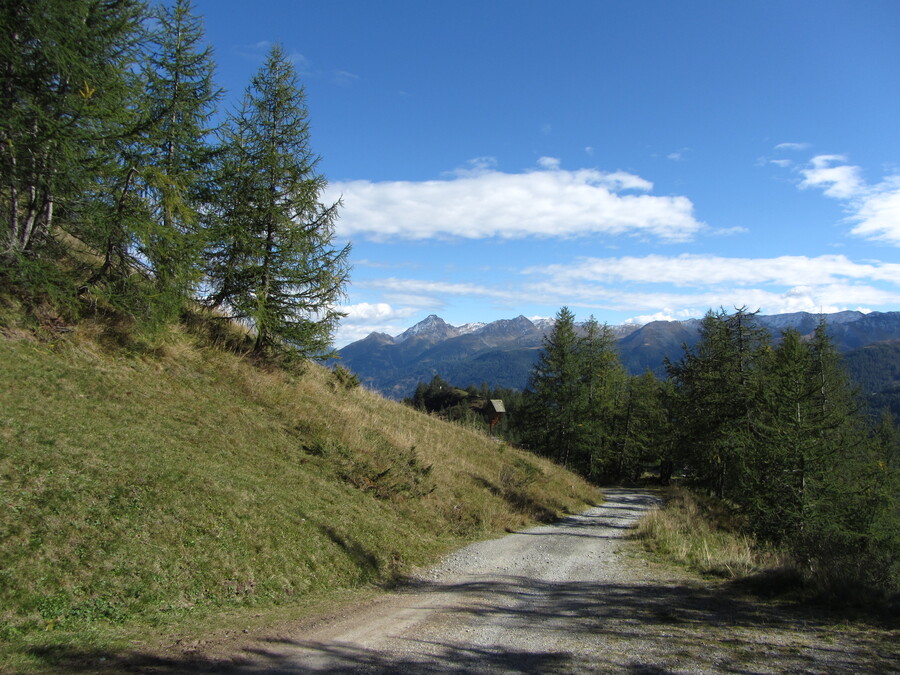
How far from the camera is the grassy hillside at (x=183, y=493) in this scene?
626 centimetres

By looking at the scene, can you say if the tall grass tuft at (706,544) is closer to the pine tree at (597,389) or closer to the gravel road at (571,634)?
the gravel road at (571,634)

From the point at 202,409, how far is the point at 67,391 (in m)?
3.19

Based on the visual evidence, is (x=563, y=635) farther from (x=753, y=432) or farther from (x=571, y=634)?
(x=753, y=432)

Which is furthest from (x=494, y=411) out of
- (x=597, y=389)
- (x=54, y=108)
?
(x=54, y=108)

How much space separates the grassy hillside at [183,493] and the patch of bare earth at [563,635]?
1.45m

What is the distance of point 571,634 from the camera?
6.63 m

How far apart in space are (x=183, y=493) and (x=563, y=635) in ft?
22.5

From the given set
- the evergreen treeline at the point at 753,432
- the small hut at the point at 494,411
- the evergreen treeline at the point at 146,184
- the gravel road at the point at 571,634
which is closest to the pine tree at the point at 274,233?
the evergreen treeline at the point at 146,184

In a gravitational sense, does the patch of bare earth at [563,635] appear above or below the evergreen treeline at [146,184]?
below

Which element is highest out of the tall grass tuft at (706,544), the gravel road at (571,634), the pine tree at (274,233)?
the pine tree at (274,233)

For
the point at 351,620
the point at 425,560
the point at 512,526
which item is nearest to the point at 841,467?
the point at 512,526

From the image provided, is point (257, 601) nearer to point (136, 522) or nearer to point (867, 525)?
point (136, 522)

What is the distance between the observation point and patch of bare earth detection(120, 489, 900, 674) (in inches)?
213

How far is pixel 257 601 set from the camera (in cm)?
747
